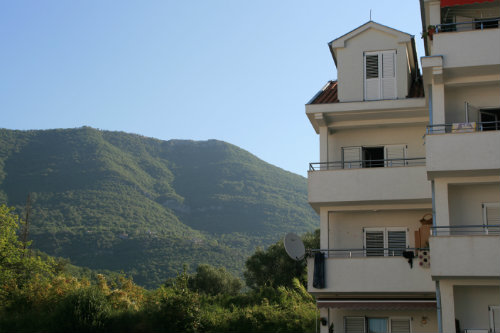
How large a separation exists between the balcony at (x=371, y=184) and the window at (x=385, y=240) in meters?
1.55

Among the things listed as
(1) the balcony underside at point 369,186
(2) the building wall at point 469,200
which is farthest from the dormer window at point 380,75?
(2) the building wall at point 469,200

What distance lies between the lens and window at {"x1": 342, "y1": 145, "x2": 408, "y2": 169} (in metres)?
23.9

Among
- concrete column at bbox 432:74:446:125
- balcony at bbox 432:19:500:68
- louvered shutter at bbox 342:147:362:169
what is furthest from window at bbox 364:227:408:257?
balcony at bbox 432:19:500:68

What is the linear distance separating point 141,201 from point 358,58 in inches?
5010

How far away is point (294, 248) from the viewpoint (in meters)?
23.0

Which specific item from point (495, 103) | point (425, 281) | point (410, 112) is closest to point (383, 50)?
point (410, 112)

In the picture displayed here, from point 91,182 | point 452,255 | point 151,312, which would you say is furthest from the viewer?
point 91,182

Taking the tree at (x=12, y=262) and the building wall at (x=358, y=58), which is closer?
the building wall at (x=358, y=58)

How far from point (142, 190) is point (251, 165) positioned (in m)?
40.9

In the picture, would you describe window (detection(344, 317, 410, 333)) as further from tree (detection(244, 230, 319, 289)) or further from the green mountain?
the green mountain

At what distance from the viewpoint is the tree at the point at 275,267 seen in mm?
62219

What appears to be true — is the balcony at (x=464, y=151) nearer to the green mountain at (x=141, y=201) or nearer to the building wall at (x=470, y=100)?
the building wall at (x=470, y=100)

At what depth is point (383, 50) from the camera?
80.3 feet

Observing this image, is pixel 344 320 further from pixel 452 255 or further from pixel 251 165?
pixel 251 165
